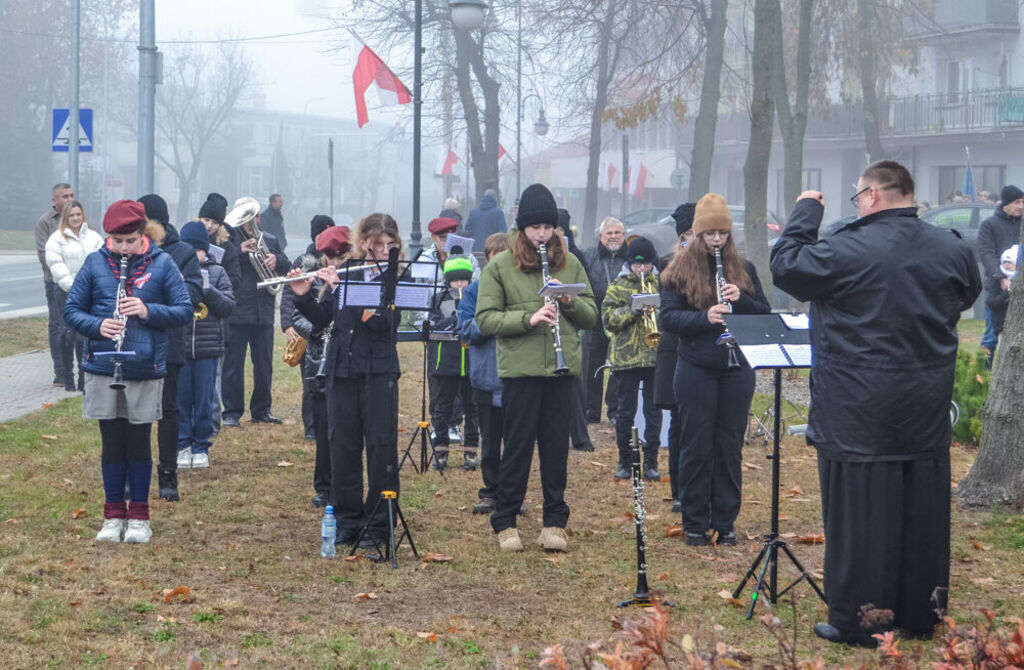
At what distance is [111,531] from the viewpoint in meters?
7.88

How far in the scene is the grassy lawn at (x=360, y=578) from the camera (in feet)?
19.3

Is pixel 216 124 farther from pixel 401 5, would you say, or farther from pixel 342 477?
pixel 342 477

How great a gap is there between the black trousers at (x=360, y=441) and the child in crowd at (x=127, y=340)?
1.10 metres

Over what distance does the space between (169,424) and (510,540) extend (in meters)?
2.76

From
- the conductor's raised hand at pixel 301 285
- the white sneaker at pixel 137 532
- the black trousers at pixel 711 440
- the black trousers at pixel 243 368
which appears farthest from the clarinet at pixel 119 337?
the black trousers at pixel 243 368

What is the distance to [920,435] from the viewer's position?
18.8ft

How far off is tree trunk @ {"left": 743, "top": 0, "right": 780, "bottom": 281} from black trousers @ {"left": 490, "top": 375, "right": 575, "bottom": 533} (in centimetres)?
1138

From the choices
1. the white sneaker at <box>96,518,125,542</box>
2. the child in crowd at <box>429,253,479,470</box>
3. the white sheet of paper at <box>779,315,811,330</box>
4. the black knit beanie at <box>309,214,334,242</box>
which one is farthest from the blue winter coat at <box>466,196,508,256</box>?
the white sheet of paper at <box>779,315,811,330</box>

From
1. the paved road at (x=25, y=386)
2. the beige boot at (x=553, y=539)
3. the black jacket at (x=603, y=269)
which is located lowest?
the beige boot at (x=553, y=539)

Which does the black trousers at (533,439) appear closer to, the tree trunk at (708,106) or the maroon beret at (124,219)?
the maroon beret at (124,219)

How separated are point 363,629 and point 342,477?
1816 mm

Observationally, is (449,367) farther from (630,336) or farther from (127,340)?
(127,340)

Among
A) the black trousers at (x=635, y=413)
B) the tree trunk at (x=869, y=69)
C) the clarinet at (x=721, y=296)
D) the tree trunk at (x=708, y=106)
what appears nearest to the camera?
the clarinet at (x=721, y=296)

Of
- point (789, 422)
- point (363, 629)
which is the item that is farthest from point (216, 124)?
point (363, 629)
